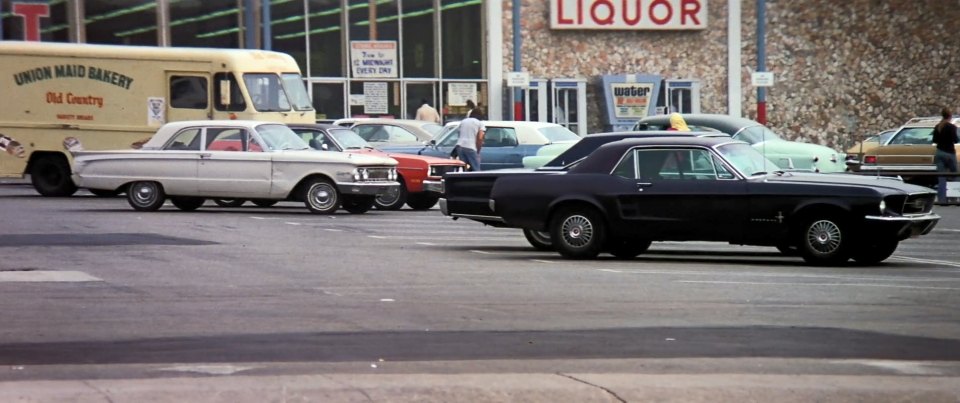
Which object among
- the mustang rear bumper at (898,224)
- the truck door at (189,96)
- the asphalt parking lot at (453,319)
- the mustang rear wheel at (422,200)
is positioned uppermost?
the truck door at (189,96)

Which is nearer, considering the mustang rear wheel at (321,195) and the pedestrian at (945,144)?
the mustang rear wheel at (321,195)

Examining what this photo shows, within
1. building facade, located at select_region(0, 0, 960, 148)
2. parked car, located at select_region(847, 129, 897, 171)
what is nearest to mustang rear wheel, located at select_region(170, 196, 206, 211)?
parked car, located at select_region(847, 129, 897, 171)

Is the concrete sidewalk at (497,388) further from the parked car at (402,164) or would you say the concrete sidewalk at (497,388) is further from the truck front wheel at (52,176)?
the truck front wheel at (52,176)

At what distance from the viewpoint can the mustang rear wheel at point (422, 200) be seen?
86.2ft

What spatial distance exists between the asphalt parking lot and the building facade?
864 inches

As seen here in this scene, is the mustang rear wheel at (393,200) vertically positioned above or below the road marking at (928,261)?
above

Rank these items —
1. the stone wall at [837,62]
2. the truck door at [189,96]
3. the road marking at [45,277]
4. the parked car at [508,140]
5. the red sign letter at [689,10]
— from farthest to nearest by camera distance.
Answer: the stone wall at [837,62] < the red sign letter at [689,10] < the truck door at [189,96] < the parked car at [508,140] < the road marking at [45,277]

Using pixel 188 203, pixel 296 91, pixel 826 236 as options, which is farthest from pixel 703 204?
pixel 296 91

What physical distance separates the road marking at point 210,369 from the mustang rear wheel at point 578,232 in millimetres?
8138

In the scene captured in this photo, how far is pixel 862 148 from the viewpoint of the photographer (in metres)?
35.4

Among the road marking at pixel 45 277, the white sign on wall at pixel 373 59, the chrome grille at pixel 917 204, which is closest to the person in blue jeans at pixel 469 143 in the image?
the chrome grille at pixel 917 204

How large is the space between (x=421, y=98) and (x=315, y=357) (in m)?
33.6

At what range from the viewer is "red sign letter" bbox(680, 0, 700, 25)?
4541cm

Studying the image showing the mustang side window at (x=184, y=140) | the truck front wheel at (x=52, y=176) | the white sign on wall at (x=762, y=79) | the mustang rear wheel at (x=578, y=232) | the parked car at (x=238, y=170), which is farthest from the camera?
the white sign on wall at (x=762, y=79)
